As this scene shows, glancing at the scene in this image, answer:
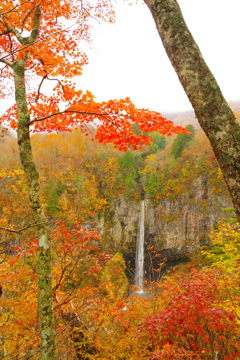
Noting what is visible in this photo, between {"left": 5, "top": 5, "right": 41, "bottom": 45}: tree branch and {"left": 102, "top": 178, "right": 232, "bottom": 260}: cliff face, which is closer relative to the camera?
{"left": 5, "top": 5, "right": 41, "bottom": 45}: tree branch

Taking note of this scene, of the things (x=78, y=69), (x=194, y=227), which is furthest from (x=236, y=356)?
(x=194, y=227)

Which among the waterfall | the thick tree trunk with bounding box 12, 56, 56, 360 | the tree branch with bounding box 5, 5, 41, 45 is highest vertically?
the tree branch with bounding box 5, 5, 41, 45

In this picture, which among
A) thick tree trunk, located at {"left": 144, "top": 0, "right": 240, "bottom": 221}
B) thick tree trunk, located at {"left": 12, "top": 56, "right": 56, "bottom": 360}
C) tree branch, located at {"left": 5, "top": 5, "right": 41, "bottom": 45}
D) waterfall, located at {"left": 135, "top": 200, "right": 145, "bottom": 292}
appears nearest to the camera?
thick tree trunk, located at {"left": 144, "top": 0, "right": 240, "bottom": 221}

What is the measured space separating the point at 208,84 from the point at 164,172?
22250 mm

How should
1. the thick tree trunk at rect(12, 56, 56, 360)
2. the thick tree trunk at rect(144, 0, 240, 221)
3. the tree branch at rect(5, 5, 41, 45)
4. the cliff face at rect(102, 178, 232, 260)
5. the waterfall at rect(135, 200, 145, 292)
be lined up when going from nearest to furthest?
1. the thick tree trunk at rect(144, 0, 240, 221)
2. the thick tree trunk at rect(12, 56, 56, 360)
3. the tree branch at rect(5, 5, 41, 45)
4. the cliff face at rect(102, 178, 232, 260)
5. the waterfall at rect(135, 200, 145, 292)

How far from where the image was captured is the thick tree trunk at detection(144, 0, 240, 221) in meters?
1.58

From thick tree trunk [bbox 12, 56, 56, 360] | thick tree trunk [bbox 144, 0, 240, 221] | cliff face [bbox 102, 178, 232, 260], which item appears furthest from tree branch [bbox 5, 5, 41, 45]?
cliff face [bbox 102, 178, 232, 260]

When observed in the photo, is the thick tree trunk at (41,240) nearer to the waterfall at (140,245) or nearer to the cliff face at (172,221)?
the waterfall at (140,245)

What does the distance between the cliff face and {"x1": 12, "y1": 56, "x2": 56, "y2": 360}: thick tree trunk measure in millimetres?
20160

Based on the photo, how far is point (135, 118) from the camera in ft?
11.3

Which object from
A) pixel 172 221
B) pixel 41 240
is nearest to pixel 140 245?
pixel 172 221

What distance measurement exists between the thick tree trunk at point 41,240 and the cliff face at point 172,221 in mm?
20160

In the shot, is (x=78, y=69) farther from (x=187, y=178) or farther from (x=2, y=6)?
(x=187, y=178)

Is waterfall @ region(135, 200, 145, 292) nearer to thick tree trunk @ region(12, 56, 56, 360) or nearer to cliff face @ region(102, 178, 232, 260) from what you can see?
cliff face @ region(102, 178, 232, 260)
